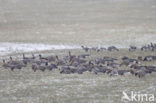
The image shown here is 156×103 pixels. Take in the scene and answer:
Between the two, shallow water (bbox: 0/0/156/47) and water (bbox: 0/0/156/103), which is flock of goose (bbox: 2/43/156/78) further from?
shallow water (bbox: 0/0/156/47)

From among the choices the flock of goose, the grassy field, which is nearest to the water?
the grassy field

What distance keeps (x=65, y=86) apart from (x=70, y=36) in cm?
1687

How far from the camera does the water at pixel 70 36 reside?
1552cm

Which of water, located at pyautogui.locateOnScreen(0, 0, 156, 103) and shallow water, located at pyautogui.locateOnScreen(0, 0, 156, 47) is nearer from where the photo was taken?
water, located at pyautogui.locateOnScreen(0, 0, 156, 103)

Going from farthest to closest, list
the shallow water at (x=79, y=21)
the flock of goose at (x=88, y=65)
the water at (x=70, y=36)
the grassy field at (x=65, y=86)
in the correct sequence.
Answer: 1. the shallow water at (x=79, y=21)
2. the flock of goose at (x=88, y=65)
3. the water at (x=70, y=36)
4. the grassy field at (x=65, y=86)

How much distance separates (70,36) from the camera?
1308 inches

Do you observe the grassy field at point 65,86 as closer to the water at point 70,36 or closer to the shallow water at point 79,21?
the water at point 70,36

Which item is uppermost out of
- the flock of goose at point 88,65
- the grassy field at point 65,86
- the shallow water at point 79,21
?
the shallow water at point 79,21

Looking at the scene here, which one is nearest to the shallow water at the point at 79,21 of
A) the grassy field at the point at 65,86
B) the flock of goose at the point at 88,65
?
the flock of goose at the point at 88,65

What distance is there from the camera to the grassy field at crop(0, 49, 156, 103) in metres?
14.7

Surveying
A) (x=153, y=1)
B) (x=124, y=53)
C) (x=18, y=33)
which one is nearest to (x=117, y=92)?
(x=124, y=53)

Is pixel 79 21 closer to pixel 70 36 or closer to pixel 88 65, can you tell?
pixel 70 36

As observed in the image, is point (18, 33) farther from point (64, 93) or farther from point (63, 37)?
point (64, 93)

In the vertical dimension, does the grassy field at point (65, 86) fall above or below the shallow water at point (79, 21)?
below
